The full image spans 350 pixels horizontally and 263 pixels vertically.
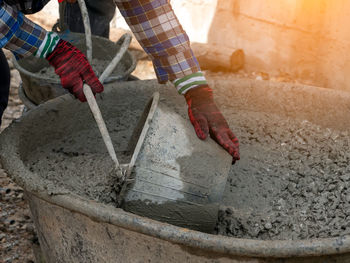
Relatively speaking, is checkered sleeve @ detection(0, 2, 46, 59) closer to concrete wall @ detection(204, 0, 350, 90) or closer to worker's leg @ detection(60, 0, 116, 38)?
worker's leg @ detection(60, 0, 116, 38)

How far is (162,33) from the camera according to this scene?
1825 mm

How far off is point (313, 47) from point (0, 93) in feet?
8.20

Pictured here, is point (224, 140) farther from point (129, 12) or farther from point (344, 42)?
point (344, 42)

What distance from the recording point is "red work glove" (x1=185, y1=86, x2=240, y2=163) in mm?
1655

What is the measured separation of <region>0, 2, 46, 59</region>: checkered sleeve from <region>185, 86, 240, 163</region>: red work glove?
630 mm

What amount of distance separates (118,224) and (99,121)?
16.2 inches

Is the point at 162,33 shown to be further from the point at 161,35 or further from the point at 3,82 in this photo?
the point at 3,82

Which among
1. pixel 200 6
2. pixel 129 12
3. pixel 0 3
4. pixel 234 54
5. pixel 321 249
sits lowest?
pixel 234 54

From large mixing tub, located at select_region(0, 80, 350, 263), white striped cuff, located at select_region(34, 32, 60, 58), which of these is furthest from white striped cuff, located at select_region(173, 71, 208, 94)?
white striped cuff, located at select_region(34, 32, 60, 58)

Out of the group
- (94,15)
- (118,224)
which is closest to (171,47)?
(118,224)

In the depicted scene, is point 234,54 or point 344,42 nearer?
point 344,42

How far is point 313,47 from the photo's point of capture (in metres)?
3.67

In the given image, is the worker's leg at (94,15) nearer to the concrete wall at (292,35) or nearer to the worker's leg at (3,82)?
the worker's leg at (3,82)

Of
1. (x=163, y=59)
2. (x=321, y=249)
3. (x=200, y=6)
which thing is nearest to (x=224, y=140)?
(x=163, y=59)
